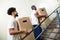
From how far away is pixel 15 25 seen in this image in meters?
2.25

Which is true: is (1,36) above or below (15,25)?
below

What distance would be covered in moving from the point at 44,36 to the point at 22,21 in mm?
623

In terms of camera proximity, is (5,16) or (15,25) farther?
A: (5,16)

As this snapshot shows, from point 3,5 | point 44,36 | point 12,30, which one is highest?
point 3,5

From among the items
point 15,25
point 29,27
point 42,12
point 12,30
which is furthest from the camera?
point 42,12

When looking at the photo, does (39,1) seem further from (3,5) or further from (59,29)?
(59,29)

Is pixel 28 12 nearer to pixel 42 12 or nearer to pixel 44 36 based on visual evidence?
pixel 42 12

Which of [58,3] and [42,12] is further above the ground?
[58,3]

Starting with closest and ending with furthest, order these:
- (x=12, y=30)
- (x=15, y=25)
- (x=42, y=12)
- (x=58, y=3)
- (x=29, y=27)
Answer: (x=12, y=30) → (x=15, y=25) → (x=29, y=27) → (x=42, y=12) → (x=58, y=3)

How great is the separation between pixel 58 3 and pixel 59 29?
1394 millimetres

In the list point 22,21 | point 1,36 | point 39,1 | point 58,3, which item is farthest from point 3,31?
point 58,3

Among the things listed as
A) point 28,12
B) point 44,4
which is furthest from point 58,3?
point 28,12

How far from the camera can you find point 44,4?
4621mm

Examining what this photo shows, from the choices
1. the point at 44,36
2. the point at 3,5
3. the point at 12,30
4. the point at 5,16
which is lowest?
the point at 44,36
